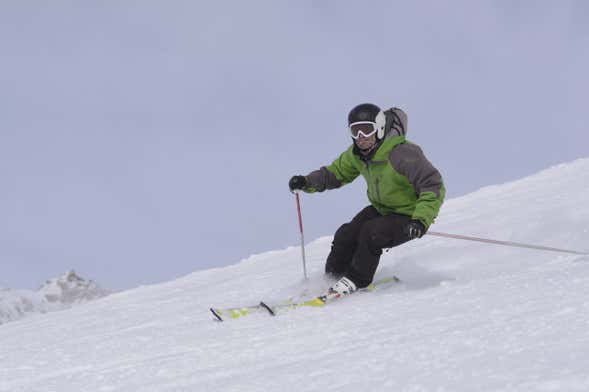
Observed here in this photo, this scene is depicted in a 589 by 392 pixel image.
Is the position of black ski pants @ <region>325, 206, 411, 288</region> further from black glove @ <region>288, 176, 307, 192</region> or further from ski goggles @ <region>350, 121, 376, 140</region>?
black glove @ <region>288, 176, 307, 192</region>

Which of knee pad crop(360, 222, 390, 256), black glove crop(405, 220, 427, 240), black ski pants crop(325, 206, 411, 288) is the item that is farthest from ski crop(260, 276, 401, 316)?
black glove crop(405, 220, 427, 240)

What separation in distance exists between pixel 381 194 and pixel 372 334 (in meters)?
2.02

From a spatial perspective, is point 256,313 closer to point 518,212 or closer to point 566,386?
point 566,386

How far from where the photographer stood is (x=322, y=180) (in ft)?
19.1

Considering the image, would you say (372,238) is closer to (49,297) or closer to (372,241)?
(372,241)

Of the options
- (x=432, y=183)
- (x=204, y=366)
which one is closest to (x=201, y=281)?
(x=432, y=183)

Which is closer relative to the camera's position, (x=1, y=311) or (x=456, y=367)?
(x=456, y=367)

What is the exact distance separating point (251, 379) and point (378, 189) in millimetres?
2677

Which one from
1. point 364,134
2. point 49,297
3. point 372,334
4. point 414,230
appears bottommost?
point 372,334

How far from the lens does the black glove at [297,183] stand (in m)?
5.77

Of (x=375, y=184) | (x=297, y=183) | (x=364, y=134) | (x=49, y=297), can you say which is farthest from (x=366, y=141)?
(x=49, y=297)

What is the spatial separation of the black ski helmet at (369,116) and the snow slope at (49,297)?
6105 cm

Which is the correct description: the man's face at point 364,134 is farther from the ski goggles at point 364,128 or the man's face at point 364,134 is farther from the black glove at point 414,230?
the black glove at point 414,230

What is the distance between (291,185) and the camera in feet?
19.0
